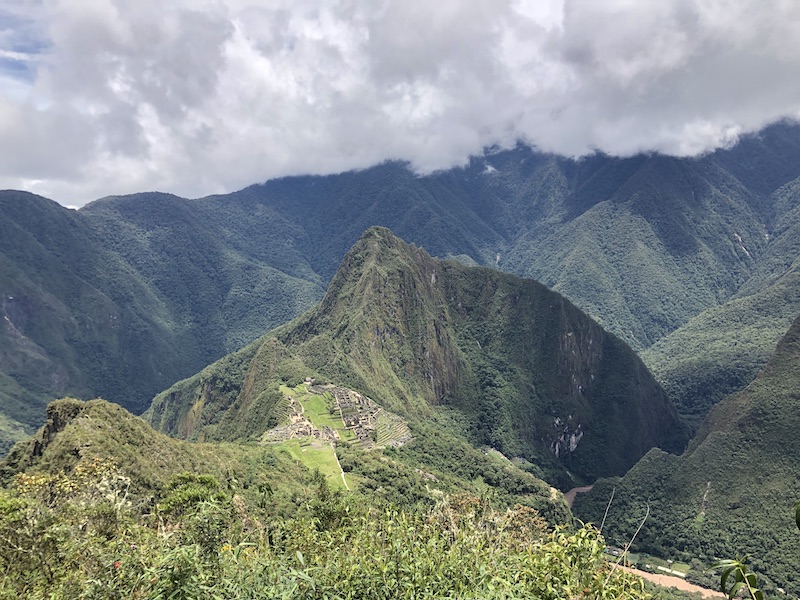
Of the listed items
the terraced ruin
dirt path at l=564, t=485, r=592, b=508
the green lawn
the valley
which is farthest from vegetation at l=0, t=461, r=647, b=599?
dirt path at l=564, t=485, r=592, b=508

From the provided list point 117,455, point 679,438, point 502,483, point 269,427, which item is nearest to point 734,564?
point 117,455

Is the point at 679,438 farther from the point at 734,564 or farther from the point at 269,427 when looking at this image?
the point at 734,564

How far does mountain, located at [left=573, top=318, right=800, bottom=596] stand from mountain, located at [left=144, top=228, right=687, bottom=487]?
28.0 m

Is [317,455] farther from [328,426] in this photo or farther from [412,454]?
[412,454]

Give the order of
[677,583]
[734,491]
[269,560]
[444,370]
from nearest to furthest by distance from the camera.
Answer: [269,560] → [677,583] → [734,491] → [444,370]

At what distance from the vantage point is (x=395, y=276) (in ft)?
546

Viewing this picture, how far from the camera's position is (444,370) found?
16838cm

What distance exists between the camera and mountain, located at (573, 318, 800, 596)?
107 m

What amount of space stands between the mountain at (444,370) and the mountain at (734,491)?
28.0 m

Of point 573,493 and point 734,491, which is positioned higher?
point 734,491

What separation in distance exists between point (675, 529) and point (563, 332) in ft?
279

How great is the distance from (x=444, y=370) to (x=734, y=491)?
7983cm

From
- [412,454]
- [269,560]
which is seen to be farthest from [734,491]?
[269,560]

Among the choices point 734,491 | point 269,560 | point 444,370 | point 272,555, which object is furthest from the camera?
point 444,370
